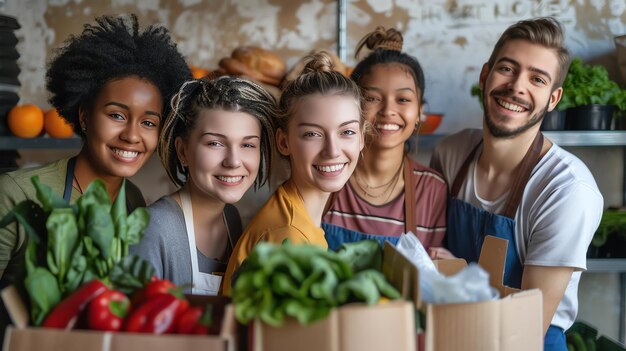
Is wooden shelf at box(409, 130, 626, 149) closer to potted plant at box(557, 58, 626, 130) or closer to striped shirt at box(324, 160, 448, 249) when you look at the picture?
potted plant at box(557, 58, 626, 130)

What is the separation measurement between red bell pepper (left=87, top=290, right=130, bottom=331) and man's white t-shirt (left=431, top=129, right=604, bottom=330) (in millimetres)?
1306

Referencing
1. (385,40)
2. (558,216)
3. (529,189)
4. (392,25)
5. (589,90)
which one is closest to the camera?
(558,216)


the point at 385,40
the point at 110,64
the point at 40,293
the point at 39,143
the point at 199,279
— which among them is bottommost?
the point at 199,279

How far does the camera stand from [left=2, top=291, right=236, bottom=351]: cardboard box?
3.28 ft

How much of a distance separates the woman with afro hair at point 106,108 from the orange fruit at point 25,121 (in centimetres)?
83

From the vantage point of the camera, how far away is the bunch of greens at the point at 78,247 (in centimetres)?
117

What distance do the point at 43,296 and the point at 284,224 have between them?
2.20ft

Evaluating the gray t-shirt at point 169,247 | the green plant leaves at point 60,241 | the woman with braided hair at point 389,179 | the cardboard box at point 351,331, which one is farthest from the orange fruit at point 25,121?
the cardboard box at point 351,331

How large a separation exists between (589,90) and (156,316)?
2.23 metres

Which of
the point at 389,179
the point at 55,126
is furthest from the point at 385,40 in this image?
the point at 55,126

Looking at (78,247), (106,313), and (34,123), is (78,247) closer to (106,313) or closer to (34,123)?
(106,313)

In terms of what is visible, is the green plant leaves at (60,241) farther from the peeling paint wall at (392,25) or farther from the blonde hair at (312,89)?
the peeling paint wall at (392,25)

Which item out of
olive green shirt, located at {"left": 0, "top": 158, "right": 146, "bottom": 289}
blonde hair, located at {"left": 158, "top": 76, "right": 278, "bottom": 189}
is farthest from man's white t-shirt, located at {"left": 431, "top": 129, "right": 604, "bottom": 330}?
olive green shirt, located at {"left": 0, "top": 158, "right": 146, "bottom": 289}

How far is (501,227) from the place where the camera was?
6.75 ft
